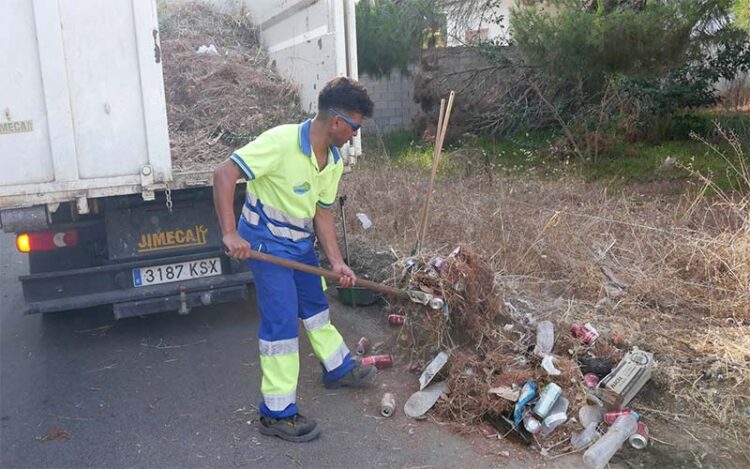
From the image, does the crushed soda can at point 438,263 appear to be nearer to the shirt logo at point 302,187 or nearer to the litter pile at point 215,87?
the shirt logo at point 302,187

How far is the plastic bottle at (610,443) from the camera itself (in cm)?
327

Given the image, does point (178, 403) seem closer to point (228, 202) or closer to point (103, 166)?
point (228, 202)

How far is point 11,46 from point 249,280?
2063 mm

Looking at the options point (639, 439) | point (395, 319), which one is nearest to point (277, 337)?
point (395, 319)

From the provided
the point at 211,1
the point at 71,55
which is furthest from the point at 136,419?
the point at 211,1

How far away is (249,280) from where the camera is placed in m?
5.02

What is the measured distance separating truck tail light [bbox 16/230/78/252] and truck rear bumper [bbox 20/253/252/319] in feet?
0.60

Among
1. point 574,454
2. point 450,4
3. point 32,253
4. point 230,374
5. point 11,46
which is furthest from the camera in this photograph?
point 450,4

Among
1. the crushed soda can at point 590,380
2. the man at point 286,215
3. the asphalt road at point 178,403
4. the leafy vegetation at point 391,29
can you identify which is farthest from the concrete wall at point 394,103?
the crushed soda can at point 590,380

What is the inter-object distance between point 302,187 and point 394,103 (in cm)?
1067

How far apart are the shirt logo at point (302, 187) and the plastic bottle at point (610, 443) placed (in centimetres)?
185

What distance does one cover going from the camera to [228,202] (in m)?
3.39

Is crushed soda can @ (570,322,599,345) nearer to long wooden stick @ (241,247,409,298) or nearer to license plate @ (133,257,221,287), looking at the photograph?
long wooden stick @ (241,247,409,298)

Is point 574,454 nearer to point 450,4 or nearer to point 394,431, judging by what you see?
point 394,431
